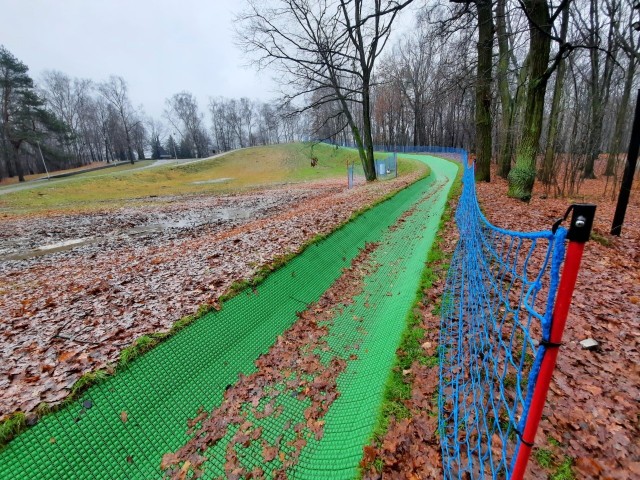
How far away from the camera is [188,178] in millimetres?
38156

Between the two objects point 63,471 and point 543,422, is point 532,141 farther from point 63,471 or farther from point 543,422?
point 63,471

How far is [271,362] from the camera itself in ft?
13.1

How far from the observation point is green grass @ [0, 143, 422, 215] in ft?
68.7

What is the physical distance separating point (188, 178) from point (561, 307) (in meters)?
41.8

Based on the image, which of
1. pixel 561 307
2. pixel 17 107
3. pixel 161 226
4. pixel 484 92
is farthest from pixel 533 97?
pixel 17 107

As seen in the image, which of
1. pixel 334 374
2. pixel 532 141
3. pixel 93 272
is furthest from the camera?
pixel 532 141

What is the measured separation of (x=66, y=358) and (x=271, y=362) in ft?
7.57

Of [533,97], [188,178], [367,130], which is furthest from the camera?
[188,178]

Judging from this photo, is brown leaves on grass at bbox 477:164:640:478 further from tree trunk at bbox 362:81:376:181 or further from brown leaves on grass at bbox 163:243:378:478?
tree trunk at bbox 362:81:376:181

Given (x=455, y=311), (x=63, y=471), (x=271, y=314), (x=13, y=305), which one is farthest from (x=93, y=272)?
(x=455, y=311)

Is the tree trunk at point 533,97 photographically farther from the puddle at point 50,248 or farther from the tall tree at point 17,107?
the tall tree at point 17,107

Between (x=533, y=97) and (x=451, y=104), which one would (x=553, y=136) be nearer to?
(x=533, y=97)

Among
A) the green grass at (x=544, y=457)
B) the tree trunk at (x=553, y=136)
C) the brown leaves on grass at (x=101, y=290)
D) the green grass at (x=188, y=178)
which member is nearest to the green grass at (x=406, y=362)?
the green grass at (x=544, y=457)

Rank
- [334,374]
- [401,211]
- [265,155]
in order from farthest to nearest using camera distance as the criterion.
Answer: [265,155], [401,211], [334,374]
